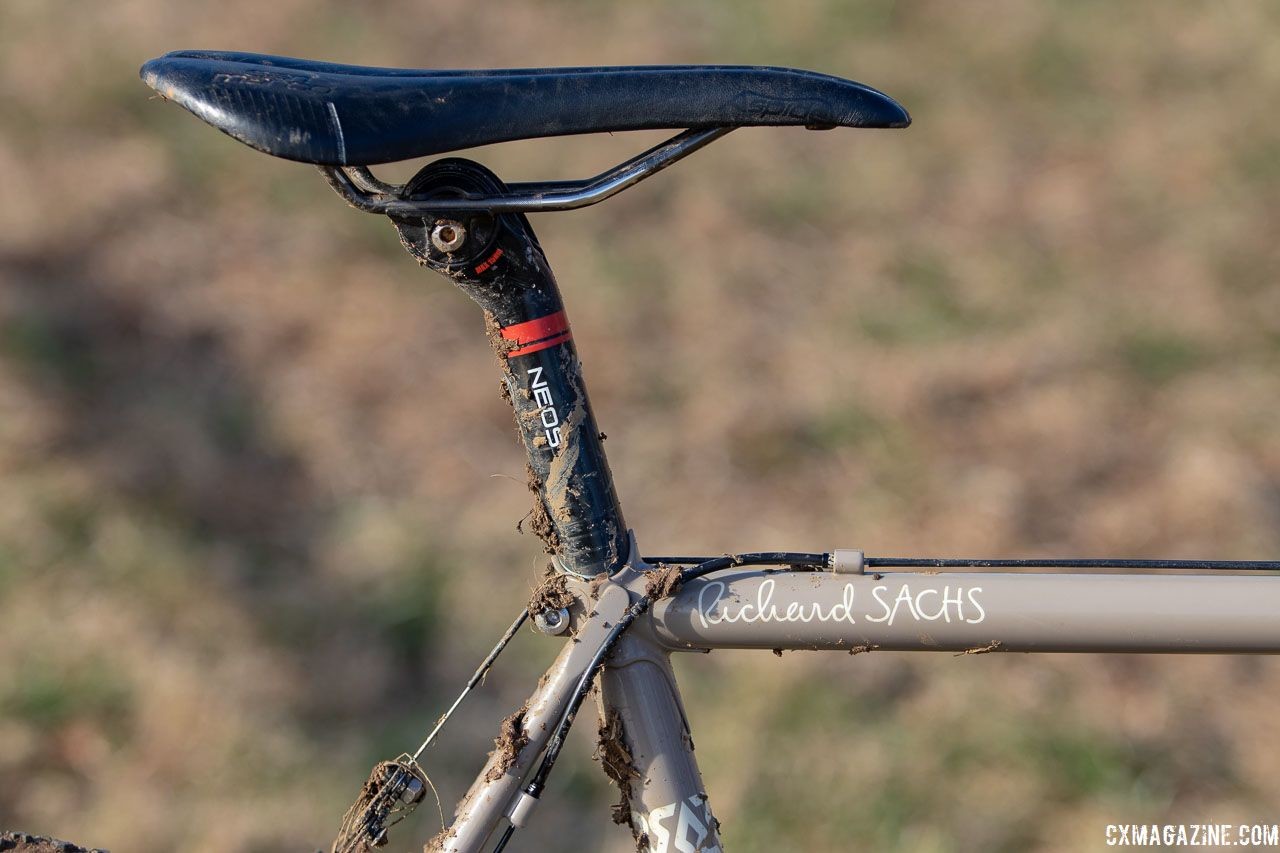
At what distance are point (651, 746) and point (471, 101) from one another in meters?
0.69

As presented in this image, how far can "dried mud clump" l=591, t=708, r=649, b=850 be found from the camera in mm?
1310

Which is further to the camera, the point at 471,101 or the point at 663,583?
the point at 663,583

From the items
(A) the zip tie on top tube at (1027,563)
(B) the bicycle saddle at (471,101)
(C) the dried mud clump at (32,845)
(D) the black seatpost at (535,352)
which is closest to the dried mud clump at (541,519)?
(D) the black seatpost at (535,352)

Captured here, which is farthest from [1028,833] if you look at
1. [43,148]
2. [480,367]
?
[43,148]

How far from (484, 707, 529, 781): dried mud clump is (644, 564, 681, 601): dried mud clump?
0.19 meters

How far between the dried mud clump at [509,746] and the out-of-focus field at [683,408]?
2.34 feet

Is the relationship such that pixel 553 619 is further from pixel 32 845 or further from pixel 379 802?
pixel 32 845

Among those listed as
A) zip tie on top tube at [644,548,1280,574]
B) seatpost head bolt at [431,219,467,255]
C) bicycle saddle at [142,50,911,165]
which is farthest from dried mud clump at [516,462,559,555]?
bicycle saddle at [142,50,911,165]

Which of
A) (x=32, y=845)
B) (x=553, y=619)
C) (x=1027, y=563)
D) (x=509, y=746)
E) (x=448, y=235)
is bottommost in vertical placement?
(x=32, y=845)

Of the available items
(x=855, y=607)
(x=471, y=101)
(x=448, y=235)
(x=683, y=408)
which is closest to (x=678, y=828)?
(x=855, y=607)

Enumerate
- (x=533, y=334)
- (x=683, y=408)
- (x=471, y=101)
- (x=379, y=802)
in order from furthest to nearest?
(x=683, y=408) < (x=379, y=802) < (x=533, y=334) < (x=471, y=101)

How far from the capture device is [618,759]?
131cm

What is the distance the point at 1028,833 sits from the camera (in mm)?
2305

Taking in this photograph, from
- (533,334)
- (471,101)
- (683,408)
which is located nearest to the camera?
(471,101)
